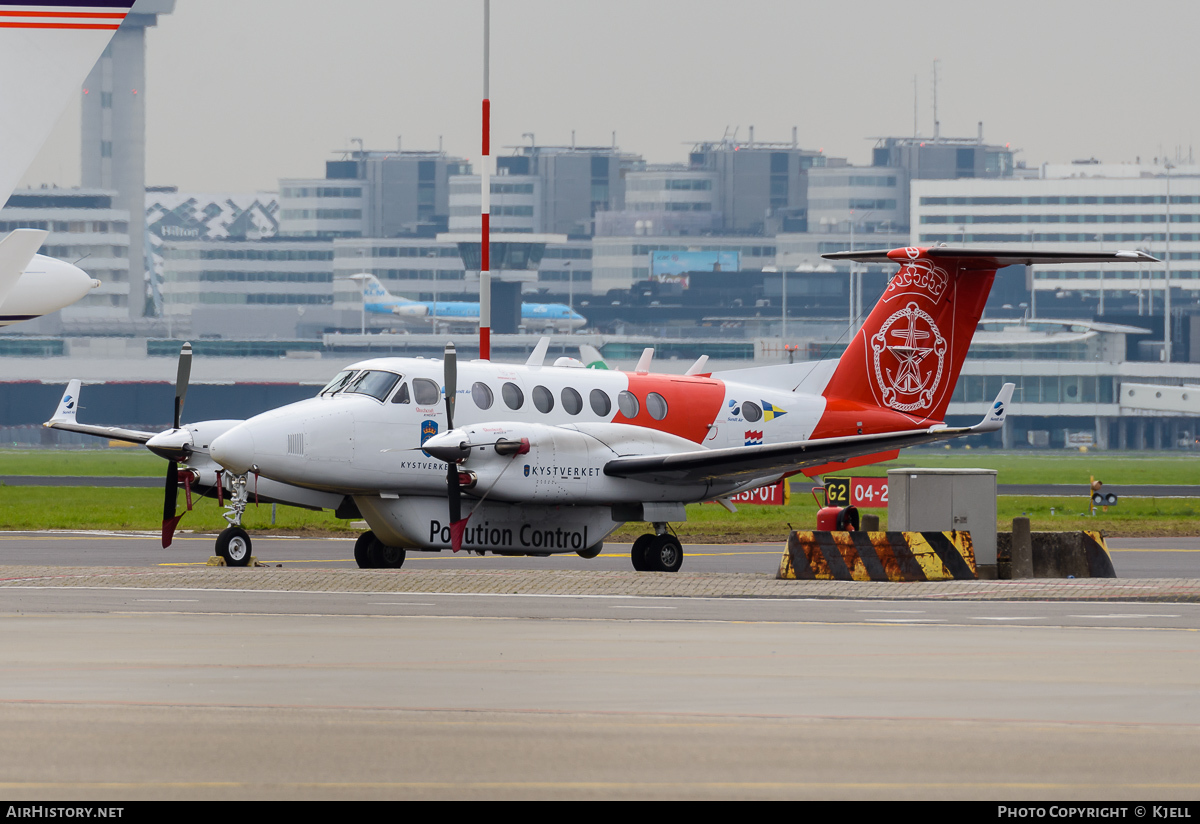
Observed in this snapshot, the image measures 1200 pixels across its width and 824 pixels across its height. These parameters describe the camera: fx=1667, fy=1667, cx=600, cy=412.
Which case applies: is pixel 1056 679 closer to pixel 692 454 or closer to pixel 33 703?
pixel 33 703

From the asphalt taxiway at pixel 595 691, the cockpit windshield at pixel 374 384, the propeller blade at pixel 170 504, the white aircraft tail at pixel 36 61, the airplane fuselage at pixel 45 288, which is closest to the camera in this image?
the asphalt taxiway at pixel 595 691

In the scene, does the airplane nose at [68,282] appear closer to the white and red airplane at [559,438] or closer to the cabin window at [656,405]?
the white and red airplane at [559,438]

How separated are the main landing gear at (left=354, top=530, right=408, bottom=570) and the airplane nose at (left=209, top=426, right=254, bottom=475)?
2572 mm

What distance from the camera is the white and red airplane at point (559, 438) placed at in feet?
73.5

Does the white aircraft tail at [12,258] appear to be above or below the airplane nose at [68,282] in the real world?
below

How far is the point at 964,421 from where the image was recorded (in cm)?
15325

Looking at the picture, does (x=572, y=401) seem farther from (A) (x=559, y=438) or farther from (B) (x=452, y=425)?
(B) (x=452, y=425)

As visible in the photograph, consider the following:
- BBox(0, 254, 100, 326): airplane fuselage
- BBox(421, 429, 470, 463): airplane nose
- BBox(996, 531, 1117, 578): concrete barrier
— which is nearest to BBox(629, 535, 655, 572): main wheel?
BBox(421, 429, 470, 463): airplane nose

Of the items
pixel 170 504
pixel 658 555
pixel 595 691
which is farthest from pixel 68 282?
pixel 595 691

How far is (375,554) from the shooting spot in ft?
78.4

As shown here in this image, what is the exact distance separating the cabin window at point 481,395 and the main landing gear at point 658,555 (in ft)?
9.89

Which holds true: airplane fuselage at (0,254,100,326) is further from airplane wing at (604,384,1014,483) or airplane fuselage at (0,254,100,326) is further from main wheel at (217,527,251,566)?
airplane wing at (604,384,1014,483)

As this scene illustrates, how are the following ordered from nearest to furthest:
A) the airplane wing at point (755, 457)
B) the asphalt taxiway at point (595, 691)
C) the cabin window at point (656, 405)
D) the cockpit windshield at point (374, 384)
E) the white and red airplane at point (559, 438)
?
the asphalt taxiway at point (595, 691) → the white and red airplane at point (559, 438) → the cockpit windshield at point (374, 384) → the airplane wing at point (755, 457) → the cabin window at point (656, 405)

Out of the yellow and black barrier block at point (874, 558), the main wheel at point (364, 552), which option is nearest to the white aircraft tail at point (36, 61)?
the yellow and black barrier block at point (874, 558)
